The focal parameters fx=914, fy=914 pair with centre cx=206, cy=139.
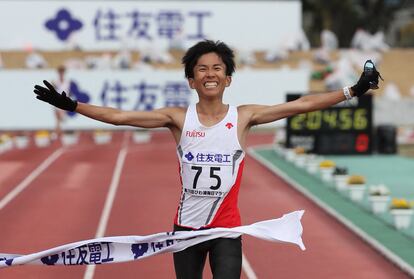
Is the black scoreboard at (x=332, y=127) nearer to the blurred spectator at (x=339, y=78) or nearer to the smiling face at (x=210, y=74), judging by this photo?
the blurred spectator at (x=339, y=78)

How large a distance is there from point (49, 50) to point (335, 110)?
61.8 ft

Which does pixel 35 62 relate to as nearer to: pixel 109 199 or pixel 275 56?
pixel 275 56

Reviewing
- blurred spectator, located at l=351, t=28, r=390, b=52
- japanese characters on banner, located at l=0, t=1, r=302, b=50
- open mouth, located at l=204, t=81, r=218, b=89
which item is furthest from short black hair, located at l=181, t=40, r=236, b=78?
blurred spectator, located at l=351, t=28, r=390, b=52

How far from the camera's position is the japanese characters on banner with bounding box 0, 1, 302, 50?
37.7m

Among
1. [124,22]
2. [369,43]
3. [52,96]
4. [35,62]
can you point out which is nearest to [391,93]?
[369,43]

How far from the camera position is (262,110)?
20.0 ft

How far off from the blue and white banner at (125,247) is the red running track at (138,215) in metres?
3.12

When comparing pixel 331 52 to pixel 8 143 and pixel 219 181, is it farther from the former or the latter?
pixel 219 181

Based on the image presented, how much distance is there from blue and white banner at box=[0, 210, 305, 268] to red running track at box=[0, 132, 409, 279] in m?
3.12

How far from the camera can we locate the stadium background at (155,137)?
1116 centimetres

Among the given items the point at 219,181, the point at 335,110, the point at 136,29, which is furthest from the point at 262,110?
the point at 136,29

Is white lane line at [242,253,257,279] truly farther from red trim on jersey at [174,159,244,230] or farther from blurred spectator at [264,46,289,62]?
blurred spectator at [264,46,289,62]

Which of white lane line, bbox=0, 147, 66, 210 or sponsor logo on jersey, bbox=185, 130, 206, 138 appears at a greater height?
sponsor logo on jersey, bbox=185, 130, 206, 138

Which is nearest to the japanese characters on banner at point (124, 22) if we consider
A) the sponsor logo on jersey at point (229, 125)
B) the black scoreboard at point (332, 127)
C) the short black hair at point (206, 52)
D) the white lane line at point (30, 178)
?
the white lane line at point (30, 178)
